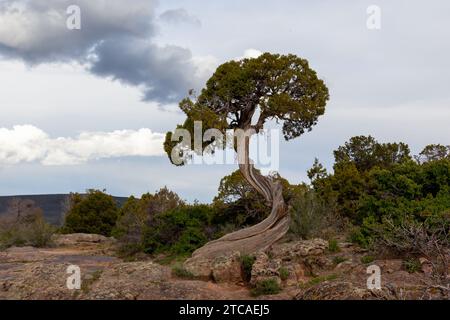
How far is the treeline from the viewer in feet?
55.5

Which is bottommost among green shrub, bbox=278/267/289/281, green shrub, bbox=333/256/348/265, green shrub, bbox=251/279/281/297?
green shrub, bbox=251/279/281/297

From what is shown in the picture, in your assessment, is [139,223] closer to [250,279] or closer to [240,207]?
[240,207]

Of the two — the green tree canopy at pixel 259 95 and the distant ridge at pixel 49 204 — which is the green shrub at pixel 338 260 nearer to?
the green tree canopy at pixel 259 95

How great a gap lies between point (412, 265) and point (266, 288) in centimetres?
407

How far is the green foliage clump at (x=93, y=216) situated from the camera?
4259cm

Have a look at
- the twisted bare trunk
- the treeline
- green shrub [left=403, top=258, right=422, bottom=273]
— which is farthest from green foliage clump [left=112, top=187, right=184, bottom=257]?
green shrub [left=403, top=258, right=422, bottom=273]

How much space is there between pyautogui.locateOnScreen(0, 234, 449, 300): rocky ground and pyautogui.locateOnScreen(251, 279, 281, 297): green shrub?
0.45ft

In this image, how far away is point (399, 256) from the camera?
15734 millimetres

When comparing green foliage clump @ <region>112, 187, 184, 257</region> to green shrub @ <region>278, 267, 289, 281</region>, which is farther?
green foliage clump @ <region>112, 187, 184, 257</region>

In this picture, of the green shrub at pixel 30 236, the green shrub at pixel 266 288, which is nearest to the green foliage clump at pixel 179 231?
the green shrub at pixel 30 236

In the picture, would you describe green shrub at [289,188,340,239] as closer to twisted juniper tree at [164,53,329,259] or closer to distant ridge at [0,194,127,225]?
twisted juniper tree at [164,53,329,259]

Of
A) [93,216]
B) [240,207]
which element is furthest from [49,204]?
[240,207]

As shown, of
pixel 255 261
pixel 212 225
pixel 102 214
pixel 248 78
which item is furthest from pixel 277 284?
pixel 102 214
